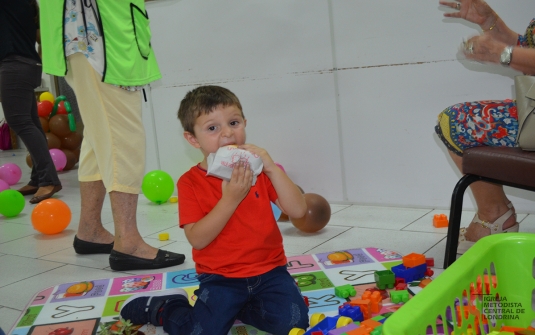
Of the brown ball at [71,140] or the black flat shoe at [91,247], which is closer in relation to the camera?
the black flat shoe at [91,247]

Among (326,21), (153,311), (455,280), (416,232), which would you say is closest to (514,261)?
(455,280)

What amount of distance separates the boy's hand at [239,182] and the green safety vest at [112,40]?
0.87 m

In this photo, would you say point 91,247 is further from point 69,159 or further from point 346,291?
point 69,159

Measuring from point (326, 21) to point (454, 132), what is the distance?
1253mm

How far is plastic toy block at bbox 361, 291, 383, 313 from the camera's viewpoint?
162 centimetres

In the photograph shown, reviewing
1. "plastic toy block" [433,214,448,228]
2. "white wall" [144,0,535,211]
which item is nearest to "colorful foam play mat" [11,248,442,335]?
"plastic toy block" [433,214,448,228]

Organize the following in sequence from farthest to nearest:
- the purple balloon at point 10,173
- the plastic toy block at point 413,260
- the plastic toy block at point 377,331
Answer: the purple balloon at point 10,173 < the plastic toy block at point 413,260 < the plastic toy block at point 377,331

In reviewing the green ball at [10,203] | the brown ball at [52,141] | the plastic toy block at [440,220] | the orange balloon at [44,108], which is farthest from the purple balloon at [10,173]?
the plastic toy block at [440,220]

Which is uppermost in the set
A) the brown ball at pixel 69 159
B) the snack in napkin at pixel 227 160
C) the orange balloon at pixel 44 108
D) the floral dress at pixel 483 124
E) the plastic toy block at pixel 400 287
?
the snack in napkin at pixel 227 160

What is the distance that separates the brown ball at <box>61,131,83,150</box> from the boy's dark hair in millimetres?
3873

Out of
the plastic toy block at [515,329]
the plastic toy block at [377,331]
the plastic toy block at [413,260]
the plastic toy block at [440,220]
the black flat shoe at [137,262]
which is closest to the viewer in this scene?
the plastic toy block at [515,329]

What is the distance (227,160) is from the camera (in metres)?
1.43

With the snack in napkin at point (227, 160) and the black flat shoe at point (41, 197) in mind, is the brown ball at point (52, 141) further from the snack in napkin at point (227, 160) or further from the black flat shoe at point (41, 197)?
the snack in napkin at point (227, 160)

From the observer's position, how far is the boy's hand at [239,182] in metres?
1.44
